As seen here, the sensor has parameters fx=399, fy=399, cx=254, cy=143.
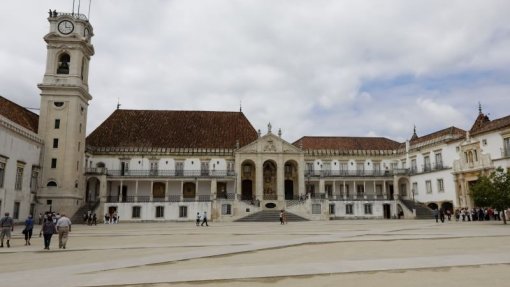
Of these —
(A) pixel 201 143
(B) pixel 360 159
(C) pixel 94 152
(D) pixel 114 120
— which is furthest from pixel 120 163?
(B) pixel 360 159

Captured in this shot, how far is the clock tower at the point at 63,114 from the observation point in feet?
121

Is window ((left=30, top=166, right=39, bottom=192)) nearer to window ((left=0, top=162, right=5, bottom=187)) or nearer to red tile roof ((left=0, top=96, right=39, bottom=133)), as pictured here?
red tile roof ((left=0, top=96, right=39, bottom=133))

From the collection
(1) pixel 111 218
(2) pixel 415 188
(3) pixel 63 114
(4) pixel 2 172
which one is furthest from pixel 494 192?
(3) pixel 63 114

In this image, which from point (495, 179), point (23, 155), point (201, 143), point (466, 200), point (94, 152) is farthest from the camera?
point (201, 143)

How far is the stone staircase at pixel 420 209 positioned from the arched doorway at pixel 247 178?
1764 centimetres

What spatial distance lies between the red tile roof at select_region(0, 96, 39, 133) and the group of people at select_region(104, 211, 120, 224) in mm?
10635

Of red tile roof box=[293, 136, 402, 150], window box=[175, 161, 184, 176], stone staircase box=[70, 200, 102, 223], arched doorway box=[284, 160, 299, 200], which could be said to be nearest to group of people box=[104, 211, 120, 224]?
stone staircase box=[70, 200, 102, 223]

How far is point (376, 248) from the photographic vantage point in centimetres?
1338

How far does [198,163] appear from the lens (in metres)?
47.3

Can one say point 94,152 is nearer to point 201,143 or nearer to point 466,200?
point 201,143

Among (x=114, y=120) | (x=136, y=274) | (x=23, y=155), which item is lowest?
(x=136, y=274)

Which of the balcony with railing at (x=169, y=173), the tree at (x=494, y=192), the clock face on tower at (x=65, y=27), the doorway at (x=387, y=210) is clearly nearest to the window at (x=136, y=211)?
the balcony with railing at (x=169, y=173)

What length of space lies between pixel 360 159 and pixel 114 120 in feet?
104

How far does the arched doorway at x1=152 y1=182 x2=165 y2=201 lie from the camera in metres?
46.7
